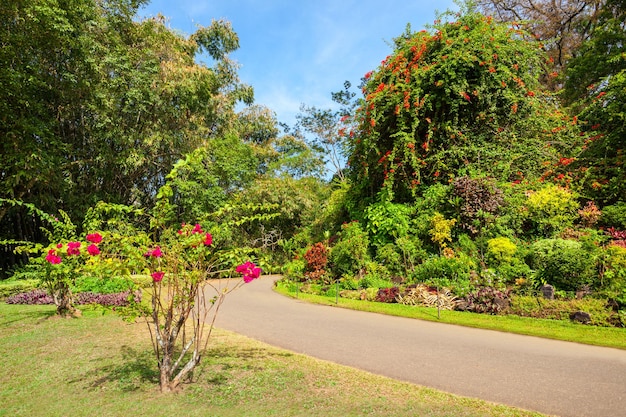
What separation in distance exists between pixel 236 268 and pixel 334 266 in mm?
10036

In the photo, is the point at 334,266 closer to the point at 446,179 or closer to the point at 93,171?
the point at 446,179

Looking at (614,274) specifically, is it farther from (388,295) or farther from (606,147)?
(606,147)

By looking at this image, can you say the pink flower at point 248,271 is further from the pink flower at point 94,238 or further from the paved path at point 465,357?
the paved path at point 465,357

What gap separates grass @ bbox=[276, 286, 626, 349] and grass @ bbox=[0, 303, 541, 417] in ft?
13.0

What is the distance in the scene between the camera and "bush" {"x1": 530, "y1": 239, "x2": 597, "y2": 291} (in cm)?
850

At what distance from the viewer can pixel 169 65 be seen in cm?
1825

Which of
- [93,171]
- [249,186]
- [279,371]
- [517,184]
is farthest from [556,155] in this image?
[93,171]

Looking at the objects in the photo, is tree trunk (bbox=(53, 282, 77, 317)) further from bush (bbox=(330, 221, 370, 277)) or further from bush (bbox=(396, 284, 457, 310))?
bush (bbox=(330, 221, 370, 277))

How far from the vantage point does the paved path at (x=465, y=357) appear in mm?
4219

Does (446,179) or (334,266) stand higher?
(446,179)

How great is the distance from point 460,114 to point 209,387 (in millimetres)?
13007

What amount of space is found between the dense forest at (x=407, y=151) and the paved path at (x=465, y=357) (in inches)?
74.4

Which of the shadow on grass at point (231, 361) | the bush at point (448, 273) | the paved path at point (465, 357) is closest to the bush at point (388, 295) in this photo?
the bush at point (448, 273)

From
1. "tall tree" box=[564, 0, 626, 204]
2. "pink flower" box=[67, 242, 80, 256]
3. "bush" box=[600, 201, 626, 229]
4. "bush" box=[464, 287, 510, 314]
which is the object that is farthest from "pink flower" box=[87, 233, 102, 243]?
"tall tree" box=[564, 0, 626, 204]
